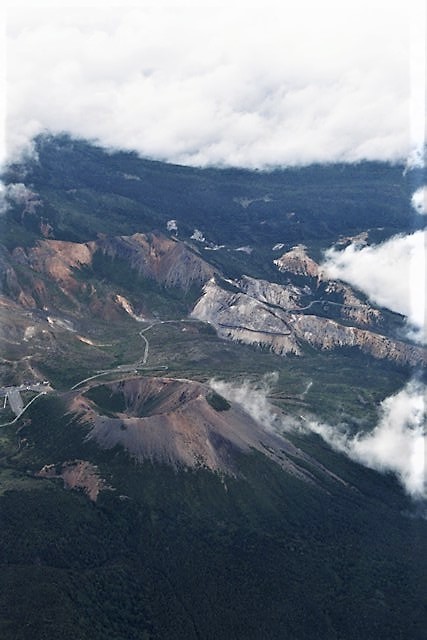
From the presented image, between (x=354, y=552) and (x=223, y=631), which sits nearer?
(x=223, y=631)

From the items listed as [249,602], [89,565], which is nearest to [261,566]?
[249,602]

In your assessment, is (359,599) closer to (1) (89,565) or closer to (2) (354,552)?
(2) (354,552)

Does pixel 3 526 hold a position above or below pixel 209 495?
below

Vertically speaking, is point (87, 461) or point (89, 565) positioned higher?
point (87, 461)

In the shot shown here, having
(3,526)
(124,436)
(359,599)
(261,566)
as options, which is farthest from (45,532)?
(359,599)

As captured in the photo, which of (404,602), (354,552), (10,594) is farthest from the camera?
(354,552)

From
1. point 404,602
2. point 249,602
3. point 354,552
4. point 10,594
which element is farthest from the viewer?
point 354,552

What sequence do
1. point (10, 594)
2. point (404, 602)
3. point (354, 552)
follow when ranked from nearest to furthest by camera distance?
point (10, 594) → point (404, 602) → point (354, 552)

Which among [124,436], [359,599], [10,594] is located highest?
[124,436]

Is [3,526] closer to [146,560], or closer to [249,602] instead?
[146,560]
